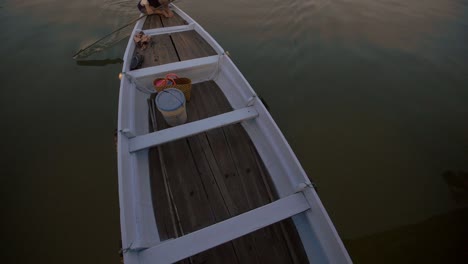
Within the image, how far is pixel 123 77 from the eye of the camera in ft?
11.9

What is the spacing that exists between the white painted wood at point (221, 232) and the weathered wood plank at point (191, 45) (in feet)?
11.5

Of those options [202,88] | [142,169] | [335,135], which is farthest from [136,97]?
[335,135]

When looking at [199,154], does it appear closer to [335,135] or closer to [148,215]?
[148,215]

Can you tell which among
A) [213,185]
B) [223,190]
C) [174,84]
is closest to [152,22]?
[174,84]

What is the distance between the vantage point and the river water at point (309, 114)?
348 cm

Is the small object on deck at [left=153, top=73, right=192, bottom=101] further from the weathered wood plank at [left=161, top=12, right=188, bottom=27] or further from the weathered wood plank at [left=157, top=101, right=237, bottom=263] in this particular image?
the weathered wood plank at [left=161, top=12, right=188, bottom=27]

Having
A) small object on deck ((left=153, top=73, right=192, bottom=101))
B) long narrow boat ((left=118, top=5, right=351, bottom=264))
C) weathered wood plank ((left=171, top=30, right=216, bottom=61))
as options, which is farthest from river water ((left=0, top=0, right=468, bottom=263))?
small object on deck ((left=153, top=73, right=192, bottom=101))

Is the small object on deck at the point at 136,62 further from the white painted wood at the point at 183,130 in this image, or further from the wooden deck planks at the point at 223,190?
the white painted wood at the point at 183,130

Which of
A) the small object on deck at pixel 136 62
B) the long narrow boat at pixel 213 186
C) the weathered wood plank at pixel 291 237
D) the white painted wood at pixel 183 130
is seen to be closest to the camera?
the long narrow boat at pixel 213 186

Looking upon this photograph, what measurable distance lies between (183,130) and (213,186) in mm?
886

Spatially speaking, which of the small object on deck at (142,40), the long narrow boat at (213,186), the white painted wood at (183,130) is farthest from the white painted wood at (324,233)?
the small object on deck at (142,40)

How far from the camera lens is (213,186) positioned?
9.00 ft

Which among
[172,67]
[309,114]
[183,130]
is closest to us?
[183,130]

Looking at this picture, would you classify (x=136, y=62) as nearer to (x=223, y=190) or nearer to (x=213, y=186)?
(x=213, y=186)
